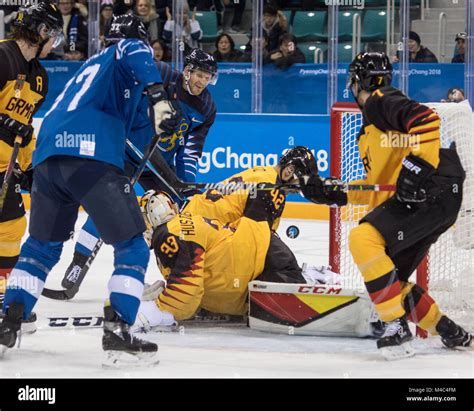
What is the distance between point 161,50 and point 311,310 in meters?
4.62

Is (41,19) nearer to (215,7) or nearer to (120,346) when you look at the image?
(120,346)

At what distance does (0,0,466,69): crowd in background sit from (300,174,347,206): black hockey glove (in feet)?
14.1

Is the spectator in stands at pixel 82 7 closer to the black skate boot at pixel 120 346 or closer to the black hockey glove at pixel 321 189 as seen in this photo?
the black hockey glove at pixel 321 189

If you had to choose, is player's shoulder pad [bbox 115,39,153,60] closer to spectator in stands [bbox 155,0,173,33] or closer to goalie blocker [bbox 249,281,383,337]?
goalie blocker [bbox 249,281,383,337]

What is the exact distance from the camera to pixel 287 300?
4395mm

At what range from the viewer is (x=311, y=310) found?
4391 mm

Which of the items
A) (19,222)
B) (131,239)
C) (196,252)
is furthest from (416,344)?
(19,222)

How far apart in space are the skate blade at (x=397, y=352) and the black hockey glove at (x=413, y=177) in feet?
1.69

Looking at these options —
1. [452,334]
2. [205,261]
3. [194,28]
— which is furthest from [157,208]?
[194,28]

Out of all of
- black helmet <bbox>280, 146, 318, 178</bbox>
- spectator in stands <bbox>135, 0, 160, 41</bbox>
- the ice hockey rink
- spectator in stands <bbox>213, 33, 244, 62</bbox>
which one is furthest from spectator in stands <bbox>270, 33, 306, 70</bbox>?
the ice hockey rink

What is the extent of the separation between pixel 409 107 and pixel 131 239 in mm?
1040

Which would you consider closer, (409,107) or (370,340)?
(409,107)

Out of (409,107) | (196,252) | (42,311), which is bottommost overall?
(42,311)
